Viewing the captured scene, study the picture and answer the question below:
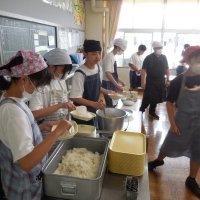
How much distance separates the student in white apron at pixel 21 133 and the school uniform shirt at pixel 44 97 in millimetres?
378

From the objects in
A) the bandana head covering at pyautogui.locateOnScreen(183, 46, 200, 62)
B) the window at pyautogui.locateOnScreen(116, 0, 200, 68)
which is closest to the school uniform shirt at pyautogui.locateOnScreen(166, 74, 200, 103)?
the bandana head covering at pyautogui.locateOnScreen(183, 46, 200, 62)

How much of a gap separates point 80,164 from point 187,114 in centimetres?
115

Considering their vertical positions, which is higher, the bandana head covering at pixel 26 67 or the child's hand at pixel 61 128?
the bandana head covering at pixel 26 67

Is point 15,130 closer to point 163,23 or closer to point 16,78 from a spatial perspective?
point 16,78

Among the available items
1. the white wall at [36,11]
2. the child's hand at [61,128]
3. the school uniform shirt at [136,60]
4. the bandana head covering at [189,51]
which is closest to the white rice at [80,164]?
the child's hand at [61,128]

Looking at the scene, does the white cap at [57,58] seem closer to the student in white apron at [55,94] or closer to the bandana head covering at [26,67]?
the student in white apron at [55,94]

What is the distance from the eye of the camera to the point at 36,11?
2447mm

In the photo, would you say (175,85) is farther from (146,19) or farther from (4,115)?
(146,19)

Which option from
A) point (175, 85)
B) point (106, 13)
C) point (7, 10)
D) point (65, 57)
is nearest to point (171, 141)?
point (175, 85)

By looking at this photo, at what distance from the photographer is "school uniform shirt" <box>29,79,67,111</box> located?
1.32 m

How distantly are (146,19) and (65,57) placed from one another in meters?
4.75

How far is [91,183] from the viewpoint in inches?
32.4

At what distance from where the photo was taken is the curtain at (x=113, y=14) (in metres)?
5.25

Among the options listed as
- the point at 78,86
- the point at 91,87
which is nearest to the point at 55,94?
the point at 78,86
